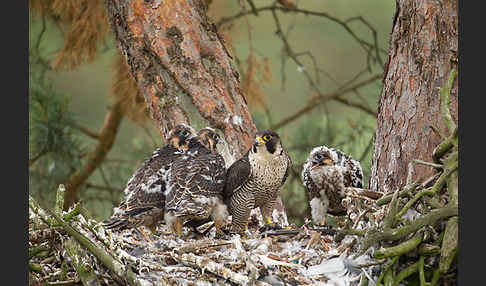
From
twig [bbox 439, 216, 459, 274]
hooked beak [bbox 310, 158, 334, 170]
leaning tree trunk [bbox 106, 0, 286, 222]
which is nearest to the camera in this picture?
twig [bbox 439, 216, 459, 274]

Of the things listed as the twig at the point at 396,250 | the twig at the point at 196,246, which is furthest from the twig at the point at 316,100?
the twig at the point at 396,250

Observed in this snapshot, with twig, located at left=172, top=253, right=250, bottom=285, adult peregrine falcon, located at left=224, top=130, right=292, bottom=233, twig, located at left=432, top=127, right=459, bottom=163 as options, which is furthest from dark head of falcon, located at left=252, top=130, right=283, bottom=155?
twig, located at left=432, top=127, right=459, bottom=163

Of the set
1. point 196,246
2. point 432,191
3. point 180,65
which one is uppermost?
point 180,65

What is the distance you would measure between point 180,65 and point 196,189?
32.8 inches

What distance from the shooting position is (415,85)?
99.2 inches

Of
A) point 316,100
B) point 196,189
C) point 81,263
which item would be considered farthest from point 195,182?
point 316,100

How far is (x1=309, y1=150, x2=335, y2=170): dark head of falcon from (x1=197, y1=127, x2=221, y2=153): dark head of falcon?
47cm

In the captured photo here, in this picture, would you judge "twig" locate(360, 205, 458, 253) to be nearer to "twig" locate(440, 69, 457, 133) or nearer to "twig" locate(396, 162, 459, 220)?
"twig" locate(396, 162, 459, 220)

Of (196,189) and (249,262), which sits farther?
(196,189)

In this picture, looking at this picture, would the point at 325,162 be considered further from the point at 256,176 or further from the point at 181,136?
the point at 181,136

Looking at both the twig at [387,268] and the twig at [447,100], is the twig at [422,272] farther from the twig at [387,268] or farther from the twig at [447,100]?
the twig at [447,100]

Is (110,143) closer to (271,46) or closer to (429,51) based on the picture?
(429,51)

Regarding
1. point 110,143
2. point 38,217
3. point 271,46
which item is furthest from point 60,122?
point 271,46

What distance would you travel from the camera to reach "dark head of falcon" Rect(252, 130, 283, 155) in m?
2.86
